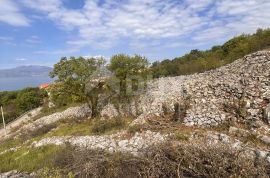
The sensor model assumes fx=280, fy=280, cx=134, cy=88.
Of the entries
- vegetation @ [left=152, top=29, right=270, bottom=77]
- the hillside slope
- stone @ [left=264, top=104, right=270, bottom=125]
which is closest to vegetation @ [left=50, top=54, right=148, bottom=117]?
the hillside slope

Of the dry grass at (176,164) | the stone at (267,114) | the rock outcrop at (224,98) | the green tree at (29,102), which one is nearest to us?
the dry grass at (176,164)

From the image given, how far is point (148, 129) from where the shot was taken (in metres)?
11.2

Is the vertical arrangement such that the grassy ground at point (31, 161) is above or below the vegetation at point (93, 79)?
below

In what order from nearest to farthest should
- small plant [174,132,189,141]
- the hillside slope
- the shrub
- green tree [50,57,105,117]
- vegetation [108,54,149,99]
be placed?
1. the hillside slope
2. small plant [174,132,189,141]
3. the shrub
4. green tree [50,57,105,117]
5. vegetation [108,54,149,99]

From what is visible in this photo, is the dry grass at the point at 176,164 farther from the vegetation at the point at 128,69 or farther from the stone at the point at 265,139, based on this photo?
the vegetation at the point at 128,69

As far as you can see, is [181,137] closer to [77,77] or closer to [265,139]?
[265,139]

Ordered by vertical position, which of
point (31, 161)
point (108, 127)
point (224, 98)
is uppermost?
point (224, 98)

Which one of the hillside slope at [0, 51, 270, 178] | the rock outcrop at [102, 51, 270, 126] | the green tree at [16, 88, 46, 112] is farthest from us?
the green tree at [16, 88, 46, 112]

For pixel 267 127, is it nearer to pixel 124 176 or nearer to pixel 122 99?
pixel 124 176

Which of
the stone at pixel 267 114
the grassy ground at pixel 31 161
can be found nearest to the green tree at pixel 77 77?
the grassy ground at pixel 31 161

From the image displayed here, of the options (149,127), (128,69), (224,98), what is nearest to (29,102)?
(128,69)

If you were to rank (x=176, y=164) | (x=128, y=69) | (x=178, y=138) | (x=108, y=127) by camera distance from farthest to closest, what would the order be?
(x=128, y=69)
(x=108, y=127)
(x=178, y=138)
(x=176, y=164)

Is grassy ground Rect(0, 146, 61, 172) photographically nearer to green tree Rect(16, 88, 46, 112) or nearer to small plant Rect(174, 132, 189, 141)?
small plant Rect(174, 132, 189, 141)

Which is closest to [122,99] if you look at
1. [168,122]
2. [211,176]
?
[168,122]
